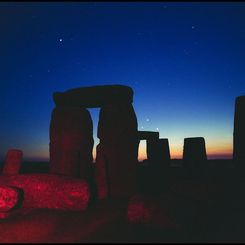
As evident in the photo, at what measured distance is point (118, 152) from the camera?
11281 mm

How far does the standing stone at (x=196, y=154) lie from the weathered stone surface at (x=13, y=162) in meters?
6.43

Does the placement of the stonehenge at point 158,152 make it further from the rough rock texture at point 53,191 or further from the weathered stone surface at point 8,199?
the weathered stone surface at point 8,199

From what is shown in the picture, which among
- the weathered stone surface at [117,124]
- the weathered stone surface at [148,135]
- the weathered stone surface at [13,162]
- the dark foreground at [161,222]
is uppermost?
the weathered stone surface at [117,124]

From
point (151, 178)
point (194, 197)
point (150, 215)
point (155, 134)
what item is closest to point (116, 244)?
point (150, 215)

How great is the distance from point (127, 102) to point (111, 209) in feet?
12.0

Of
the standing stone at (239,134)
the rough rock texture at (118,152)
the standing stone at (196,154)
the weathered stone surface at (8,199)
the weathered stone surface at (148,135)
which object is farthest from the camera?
the weathered stone surface at (148,135)

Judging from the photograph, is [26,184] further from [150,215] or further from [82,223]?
[150,215]

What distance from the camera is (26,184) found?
971 centimetres

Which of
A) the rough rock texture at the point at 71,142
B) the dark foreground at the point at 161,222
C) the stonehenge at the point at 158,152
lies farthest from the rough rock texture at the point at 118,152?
the stonehenge at the point at 158,152

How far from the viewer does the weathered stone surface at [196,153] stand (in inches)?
539

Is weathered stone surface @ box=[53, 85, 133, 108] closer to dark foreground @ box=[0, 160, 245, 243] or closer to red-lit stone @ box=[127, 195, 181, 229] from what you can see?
dark foreground @ box=[0, 160, 245, 243]

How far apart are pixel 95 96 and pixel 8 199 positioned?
4555 mm

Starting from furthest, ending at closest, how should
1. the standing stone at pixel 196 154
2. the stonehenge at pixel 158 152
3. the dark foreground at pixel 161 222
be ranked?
1. the stonehenge at pixel 158 152
2. the standing stone at pixel 196 154
3. the dark foreground at pixel 161 222

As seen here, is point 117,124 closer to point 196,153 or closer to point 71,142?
point 71,142
